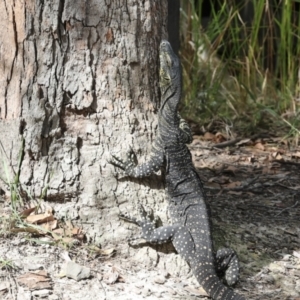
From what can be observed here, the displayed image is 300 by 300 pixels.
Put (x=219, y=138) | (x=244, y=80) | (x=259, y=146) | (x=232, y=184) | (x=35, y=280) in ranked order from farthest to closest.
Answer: (x=244, y=80) → (x=219, y=138) → (x=259, y=146) → (x=232, y=184) → (x=35, y=280)

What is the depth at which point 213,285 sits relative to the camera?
172 inches

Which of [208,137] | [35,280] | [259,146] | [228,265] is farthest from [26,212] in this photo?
[259,146]

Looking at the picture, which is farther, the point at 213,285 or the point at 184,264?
the point at 184,264

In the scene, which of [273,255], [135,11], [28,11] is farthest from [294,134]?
[28,11]

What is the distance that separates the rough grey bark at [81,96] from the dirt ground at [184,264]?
10.4 inches

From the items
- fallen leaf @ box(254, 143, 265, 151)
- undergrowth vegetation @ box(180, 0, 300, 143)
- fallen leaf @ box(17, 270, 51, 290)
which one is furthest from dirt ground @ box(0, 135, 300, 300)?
undergrowth vegetation @ box(180, 0, 300, 143)

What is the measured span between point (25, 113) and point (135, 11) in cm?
101

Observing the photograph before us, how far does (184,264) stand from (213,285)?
0.34 m

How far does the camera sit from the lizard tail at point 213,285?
4.31m

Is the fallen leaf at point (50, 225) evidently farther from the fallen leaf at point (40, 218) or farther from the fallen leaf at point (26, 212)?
the fallen leaf at point (26, 212)

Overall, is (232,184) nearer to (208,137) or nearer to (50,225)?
(208,137)

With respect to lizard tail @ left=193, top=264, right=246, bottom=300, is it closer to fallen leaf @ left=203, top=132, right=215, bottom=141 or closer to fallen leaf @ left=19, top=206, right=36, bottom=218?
fallen leaf @ left=19, top=206, right=36, bottom=218

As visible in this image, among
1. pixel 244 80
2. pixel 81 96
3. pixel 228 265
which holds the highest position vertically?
pixel 81 96

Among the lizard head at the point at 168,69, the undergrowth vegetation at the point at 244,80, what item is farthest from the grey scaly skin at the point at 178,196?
the undergrowth vegetation at the point at 244,80
